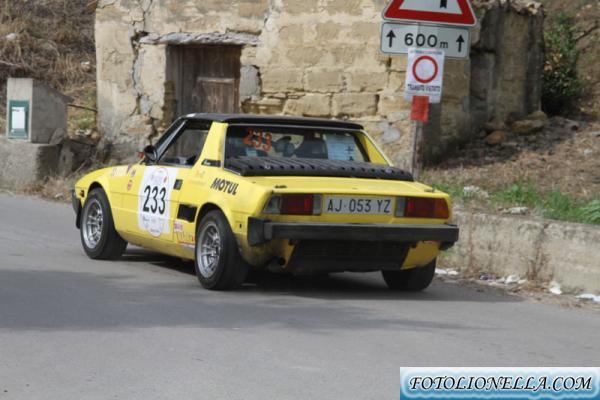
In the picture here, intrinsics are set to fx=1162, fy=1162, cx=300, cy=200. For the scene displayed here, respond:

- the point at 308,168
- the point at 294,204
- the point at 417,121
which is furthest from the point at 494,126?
the point at 294,204

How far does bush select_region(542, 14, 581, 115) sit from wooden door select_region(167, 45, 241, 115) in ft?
15.1

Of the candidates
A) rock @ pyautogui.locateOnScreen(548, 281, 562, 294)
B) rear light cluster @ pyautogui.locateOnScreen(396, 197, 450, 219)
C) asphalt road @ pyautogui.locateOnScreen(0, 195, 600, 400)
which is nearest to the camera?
asphalt road @ pyautogui.locateOnScreen(0, 195, 600, 400)

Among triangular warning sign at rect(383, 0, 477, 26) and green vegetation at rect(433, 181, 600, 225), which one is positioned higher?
triangular warning sign at rect(383, 0, 477, 26)

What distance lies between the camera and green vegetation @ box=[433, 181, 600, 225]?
35.7 ft

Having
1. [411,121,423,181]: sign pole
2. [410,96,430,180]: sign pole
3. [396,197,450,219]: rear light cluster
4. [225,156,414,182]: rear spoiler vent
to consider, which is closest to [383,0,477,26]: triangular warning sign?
[410,96,430,180]: sign pole

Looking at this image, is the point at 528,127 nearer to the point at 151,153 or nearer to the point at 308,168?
the point at 151,153

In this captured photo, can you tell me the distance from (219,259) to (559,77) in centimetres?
976

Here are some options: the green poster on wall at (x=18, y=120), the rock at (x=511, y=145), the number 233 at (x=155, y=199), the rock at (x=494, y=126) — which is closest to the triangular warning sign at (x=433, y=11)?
the number 233 at (x=155, y=199)

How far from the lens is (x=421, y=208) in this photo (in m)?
8.96

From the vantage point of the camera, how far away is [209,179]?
9188 millimetres

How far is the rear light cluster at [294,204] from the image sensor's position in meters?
8.51

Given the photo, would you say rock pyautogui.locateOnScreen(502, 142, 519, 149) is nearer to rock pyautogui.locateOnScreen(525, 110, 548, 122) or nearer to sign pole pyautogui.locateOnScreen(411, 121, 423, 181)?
rock pyautogui.locateOnScreen(525, 110, 548, 122)

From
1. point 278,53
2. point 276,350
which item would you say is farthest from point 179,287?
point 278,53

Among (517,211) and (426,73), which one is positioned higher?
(426,73)
